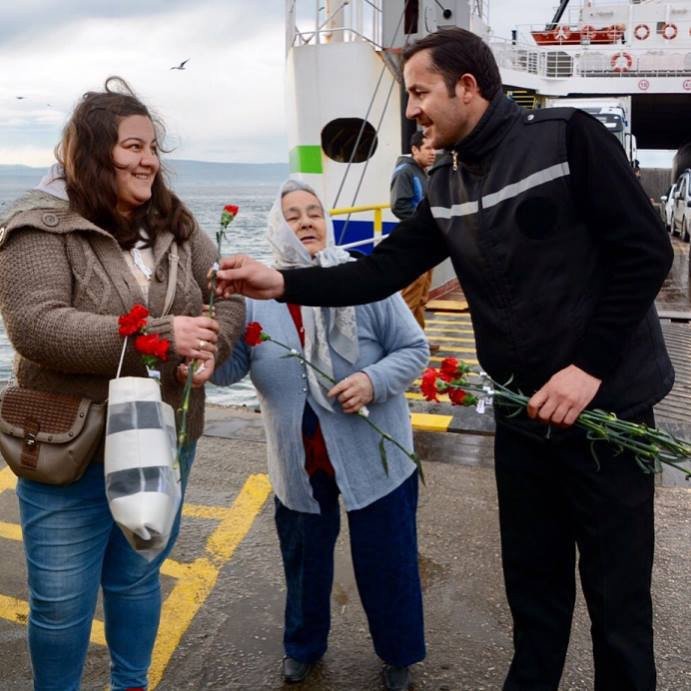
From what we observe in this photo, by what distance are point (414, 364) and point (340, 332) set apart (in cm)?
28

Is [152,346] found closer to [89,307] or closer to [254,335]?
[89,307]

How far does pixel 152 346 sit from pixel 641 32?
33.6 m

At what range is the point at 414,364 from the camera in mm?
2920

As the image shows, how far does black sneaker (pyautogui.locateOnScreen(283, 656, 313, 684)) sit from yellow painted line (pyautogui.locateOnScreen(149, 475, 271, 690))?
465 millimetres

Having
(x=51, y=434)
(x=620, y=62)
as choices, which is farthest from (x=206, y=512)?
(x=620, y=62)

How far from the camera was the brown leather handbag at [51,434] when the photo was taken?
2352 mm

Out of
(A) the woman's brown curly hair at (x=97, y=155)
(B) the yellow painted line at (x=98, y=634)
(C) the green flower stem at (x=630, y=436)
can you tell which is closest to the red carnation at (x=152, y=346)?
(A) the woman's brown curly hair at (x=97, y=155)

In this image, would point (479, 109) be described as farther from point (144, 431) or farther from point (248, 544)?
point (248, 544)

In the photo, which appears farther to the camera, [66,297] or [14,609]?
[14,609]

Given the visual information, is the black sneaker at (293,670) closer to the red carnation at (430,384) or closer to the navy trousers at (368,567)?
the navy trousers at (368,567)

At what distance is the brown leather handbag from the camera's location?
235 cm

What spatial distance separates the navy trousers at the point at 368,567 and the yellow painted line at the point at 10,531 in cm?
192

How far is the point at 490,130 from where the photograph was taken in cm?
229

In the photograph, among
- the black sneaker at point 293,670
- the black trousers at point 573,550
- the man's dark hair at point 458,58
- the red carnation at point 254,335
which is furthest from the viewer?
the black sneaker at point 293,670
